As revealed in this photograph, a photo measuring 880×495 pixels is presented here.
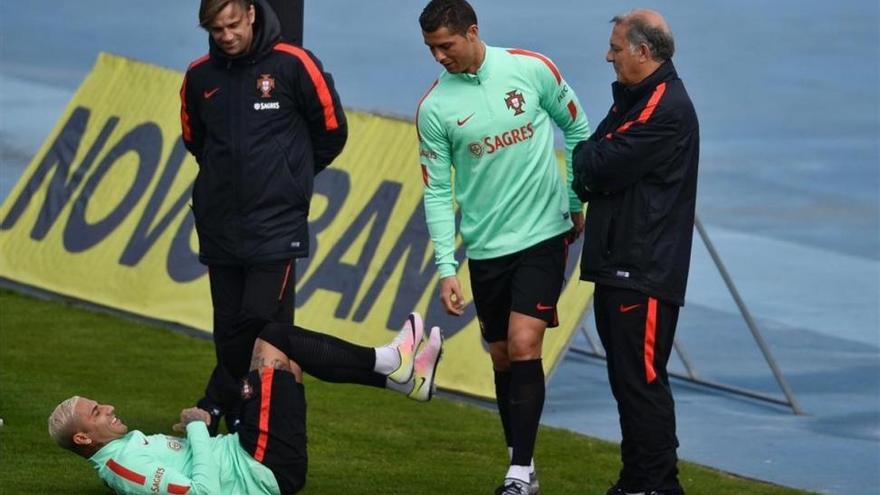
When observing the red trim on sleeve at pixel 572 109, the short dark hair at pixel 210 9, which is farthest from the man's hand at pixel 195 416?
the red trim on sleeve at pixel 572 109

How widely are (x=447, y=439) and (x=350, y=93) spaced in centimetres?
925

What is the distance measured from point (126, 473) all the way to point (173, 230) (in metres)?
5.16

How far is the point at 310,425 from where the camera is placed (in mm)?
9219

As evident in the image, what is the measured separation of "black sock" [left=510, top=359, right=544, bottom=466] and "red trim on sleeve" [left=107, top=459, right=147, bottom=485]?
1.43 metres

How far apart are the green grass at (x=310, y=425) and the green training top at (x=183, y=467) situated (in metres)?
0.48

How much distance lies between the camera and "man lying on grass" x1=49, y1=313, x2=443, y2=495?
6.89 metres

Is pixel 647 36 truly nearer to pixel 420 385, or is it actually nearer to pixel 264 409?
pixel 420 385

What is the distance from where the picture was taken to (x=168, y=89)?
12.5m

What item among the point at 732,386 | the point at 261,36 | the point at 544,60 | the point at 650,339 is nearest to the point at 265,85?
the point at 261,36

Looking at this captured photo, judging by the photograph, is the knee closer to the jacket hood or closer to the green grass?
the green grass

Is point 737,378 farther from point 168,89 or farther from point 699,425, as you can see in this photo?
point 168,89

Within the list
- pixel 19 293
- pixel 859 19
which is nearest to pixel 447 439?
pixel 19 293

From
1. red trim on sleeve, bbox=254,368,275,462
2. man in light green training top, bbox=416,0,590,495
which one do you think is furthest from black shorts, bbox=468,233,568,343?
red trim on sleeve, bbox=254,368,275,462

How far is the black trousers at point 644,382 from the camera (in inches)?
283
